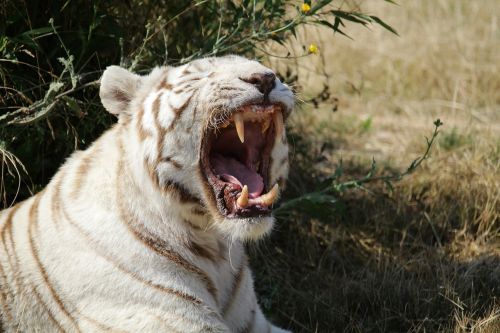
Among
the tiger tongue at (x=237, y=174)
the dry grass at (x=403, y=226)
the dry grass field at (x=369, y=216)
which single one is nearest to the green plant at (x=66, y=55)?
the dry grass field at (x=369, y=216)

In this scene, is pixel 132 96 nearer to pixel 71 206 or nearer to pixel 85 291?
pixel 71 206


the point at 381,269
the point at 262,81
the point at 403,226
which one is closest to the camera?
the point at 262,81

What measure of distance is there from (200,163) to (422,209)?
6.18ft

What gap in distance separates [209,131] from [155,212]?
292 mm

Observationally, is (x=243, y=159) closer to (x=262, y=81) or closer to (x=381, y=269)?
(x=262, y=81)

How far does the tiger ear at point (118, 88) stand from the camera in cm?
265

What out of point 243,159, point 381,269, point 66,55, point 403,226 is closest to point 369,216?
point 403,226

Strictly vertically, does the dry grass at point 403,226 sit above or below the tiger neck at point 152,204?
below

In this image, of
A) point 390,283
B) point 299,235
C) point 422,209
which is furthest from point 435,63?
point 390,283

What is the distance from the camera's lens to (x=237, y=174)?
2.66m

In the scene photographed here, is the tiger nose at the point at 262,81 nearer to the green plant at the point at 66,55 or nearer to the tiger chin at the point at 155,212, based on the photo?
the tiger chin at the point at 155,212

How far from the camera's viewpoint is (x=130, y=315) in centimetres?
244

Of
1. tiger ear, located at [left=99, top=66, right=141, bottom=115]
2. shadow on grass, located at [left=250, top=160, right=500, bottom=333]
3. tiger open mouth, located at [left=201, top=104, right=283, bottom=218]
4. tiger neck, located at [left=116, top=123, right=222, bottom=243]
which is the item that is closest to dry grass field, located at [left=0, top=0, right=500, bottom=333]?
shadow on grass, located at [left=250, top=160, right=500, bottom=333]

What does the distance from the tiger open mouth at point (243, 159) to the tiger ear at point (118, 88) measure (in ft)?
1.00
